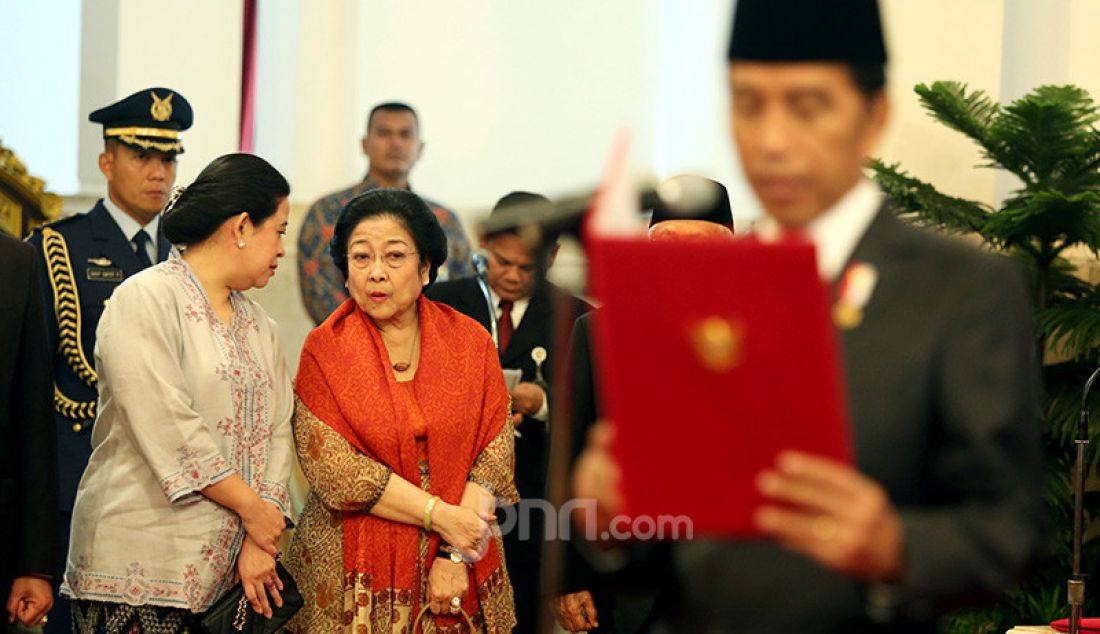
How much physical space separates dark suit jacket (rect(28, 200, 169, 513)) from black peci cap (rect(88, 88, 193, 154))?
0.25 m

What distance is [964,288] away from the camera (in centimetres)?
146

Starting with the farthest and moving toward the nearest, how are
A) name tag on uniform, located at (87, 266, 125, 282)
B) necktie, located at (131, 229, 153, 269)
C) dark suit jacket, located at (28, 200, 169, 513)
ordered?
1. necktie, located at (131, 229, 153, 269)
2. name tag on uniform, located at (87, 266, 125, 282)
3. dark suit jacket, located at (28, 200, 169, 513)

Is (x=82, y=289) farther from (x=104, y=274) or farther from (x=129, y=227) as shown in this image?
(x=129, y=227)

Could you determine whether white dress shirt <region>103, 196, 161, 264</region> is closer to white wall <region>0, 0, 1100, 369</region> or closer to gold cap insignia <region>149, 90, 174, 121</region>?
gold cap insignia <region>149, 90, 174, 121</region>

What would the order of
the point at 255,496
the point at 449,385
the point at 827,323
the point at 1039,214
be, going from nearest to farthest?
the point at 827,323 < the point at 255,496 < the point at 449,385 < the point at 1039,214

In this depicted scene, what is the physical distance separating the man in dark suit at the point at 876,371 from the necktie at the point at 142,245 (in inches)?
132

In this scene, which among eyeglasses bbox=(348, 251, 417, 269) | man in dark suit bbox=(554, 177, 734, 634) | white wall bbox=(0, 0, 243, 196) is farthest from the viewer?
white wall bbox=(0, 0, 243, 196)

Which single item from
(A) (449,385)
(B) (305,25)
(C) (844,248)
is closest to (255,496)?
(A) (449,385)

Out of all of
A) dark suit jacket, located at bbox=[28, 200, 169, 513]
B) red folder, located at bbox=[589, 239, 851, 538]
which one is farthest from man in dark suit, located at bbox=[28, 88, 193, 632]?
red folder, located at bbox=[589, 239, 851, 538]

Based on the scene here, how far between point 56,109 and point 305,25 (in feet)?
3.79

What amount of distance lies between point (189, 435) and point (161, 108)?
1.63m

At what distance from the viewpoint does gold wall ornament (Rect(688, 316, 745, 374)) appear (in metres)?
1.30

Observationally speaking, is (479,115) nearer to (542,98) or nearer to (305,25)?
(542,98)

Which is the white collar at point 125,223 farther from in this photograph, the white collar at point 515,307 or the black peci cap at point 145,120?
the white collar at point 515,307
